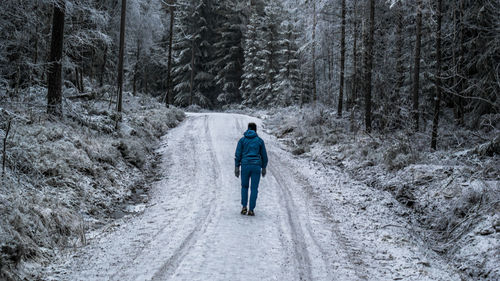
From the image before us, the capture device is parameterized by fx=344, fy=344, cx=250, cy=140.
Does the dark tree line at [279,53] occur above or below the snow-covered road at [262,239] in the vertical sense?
above

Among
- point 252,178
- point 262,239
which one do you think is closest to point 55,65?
point 252,178

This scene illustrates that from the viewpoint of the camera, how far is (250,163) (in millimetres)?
7730

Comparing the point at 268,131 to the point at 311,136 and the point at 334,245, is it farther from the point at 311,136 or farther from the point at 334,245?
the point at 334,245

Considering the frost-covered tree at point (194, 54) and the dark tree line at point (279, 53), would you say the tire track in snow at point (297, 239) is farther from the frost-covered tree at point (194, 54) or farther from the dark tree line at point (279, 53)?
the frost-covered tree at point (194, 54)

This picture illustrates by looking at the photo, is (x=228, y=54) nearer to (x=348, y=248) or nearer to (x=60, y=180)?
(x=60, y=180)

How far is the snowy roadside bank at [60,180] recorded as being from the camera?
5.32m

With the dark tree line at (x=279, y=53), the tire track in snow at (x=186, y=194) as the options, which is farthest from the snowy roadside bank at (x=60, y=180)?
the dark tree line at (x=279, y=53)

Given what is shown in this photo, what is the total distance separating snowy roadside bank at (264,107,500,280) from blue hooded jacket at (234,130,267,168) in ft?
11.7

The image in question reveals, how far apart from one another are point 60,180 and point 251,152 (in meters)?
4.33

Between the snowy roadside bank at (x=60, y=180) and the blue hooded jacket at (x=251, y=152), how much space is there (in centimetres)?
286

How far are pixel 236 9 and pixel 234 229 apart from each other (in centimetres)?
3683

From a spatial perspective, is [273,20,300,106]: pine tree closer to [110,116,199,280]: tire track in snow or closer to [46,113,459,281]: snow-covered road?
[110,116,199,280]: tire track in snow

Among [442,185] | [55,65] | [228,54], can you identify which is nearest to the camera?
[442,185]

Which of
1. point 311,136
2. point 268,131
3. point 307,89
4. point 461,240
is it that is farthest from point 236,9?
point 461,240
